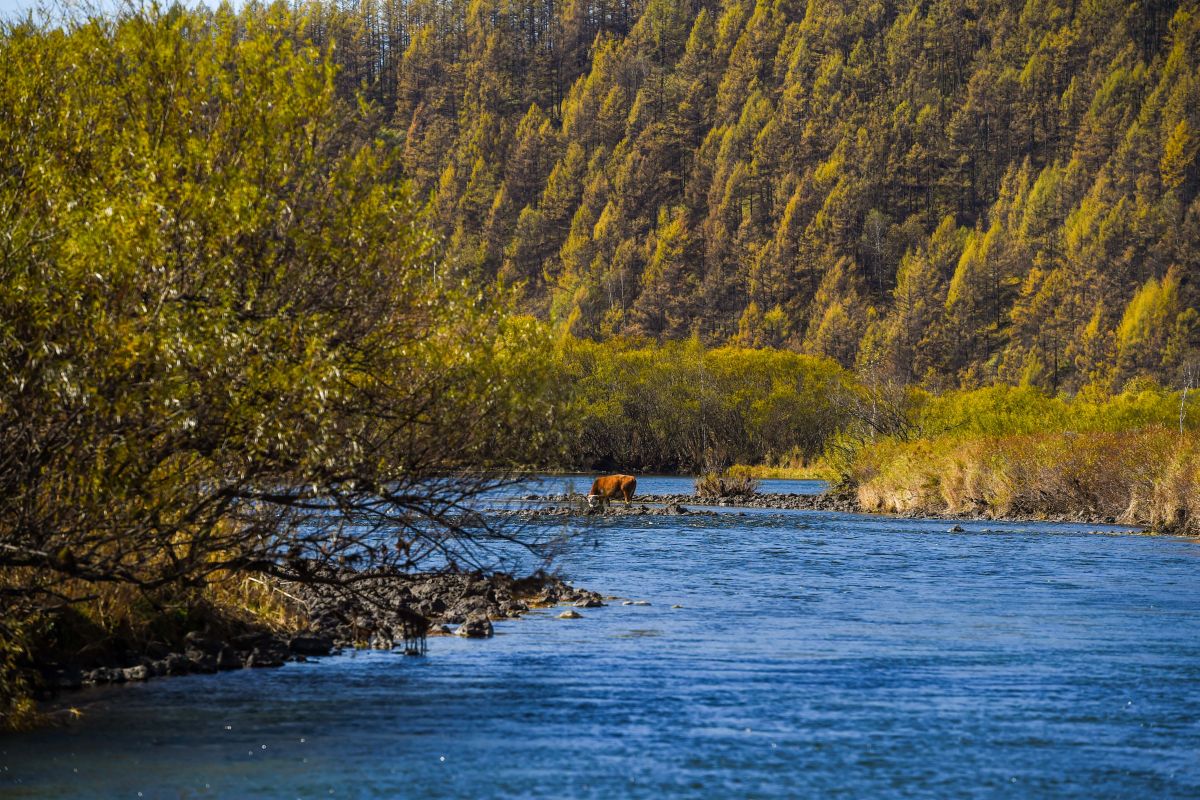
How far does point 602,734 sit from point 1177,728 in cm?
573

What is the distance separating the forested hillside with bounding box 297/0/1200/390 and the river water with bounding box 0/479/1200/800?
9883 cm

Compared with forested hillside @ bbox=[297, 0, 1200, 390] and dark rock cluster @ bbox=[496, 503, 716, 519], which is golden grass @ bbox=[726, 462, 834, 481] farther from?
dark rock cluster @ bbox=[496, 503, 716, 519]

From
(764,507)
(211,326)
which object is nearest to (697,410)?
(764,507)

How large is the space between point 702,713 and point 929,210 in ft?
526

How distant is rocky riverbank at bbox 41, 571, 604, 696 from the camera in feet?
55.5

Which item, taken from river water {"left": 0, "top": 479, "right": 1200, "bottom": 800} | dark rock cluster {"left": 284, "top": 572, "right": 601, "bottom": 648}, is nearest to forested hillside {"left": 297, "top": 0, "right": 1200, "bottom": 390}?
river water {"left": 0, "top": 479, "right": 1200, "bottom": 800}

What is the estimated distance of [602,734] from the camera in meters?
14.5

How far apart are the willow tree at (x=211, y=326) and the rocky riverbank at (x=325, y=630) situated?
3.00 ft

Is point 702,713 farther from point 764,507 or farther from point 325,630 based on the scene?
point 764,507

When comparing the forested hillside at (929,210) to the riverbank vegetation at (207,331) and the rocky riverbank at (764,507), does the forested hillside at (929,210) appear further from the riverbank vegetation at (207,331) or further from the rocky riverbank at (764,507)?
the riverbank vegetation at (207,331)

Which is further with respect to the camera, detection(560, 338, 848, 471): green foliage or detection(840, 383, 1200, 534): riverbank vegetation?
detection(560, 338, 848, 471): green foliage

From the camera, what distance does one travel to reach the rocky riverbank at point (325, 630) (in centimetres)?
1692

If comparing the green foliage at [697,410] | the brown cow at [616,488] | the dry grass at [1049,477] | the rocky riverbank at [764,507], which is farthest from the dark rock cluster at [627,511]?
the green foliage at [697,410]

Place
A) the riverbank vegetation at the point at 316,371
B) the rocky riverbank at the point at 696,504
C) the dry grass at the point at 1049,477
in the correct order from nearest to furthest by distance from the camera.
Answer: the riverbank vegetation at the point at 316,371 → the dry grass at the point at 1049,477 → the rocky riverbank at the point at 696,504
